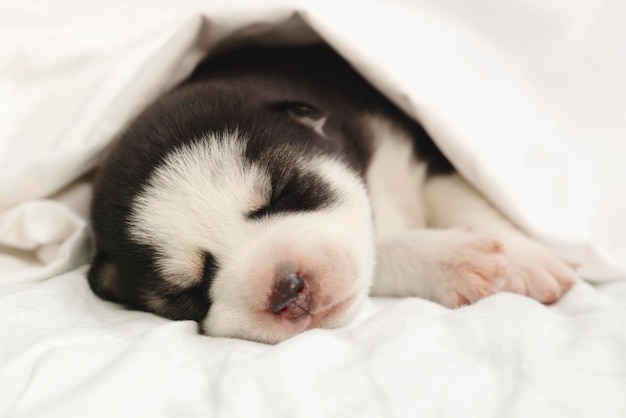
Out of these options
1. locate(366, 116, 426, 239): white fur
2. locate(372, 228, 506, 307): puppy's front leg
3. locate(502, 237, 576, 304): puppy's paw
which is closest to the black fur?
locate(366, 116, 426, 239): white fur

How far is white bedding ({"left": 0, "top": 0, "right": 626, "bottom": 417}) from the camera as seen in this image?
38.7 inches

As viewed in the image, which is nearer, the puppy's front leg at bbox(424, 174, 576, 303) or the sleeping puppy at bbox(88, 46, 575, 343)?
the sleeping puppy at bbox(88, 46, 575, 343)

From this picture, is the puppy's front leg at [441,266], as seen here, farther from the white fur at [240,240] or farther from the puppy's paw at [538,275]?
the white fur at [240,240]

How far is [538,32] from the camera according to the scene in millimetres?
2512

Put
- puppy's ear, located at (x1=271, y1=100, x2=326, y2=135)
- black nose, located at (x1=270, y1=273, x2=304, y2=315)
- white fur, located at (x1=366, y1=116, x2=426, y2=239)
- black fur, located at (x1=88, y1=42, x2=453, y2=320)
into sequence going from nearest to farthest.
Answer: black nose, located at (x1=270, y1=273, x2=304, y2=315)
black fur, located at (x1=88, y1=42, x2=453, y2=320)
puppy's ear, located at (x1=271, y1=100, x2=326, y2=135)
white fur, located at (x1=366, y1=116, x2=426, y2=239)

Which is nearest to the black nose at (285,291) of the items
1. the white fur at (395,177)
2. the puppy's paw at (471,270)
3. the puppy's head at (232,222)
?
the puppy's head at (232,222)

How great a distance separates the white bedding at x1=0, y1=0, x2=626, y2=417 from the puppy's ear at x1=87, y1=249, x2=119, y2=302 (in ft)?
0.11

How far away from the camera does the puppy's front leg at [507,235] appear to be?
165 cm

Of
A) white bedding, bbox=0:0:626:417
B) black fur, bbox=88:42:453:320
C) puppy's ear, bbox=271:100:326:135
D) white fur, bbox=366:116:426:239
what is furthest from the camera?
white fur, bbox=366:116:426:239

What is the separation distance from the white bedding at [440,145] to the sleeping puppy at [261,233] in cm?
9

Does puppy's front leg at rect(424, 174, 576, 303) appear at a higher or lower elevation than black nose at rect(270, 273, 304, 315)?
lower

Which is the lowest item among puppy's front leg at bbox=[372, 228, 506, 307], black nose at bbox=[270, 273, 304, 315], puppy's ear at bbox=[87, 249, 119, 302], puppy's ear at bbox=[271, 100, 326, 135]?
puppy's ear at bbox=[87, 249, 119, 302]

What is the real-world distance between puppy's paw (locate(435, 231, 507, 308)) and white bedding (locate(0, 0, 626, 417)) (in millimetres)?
118

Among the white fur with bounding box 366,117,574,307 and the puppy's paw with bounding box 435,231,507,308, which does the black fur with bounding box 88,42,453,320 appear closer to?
the white fur with bounding box 366,117,574,307
